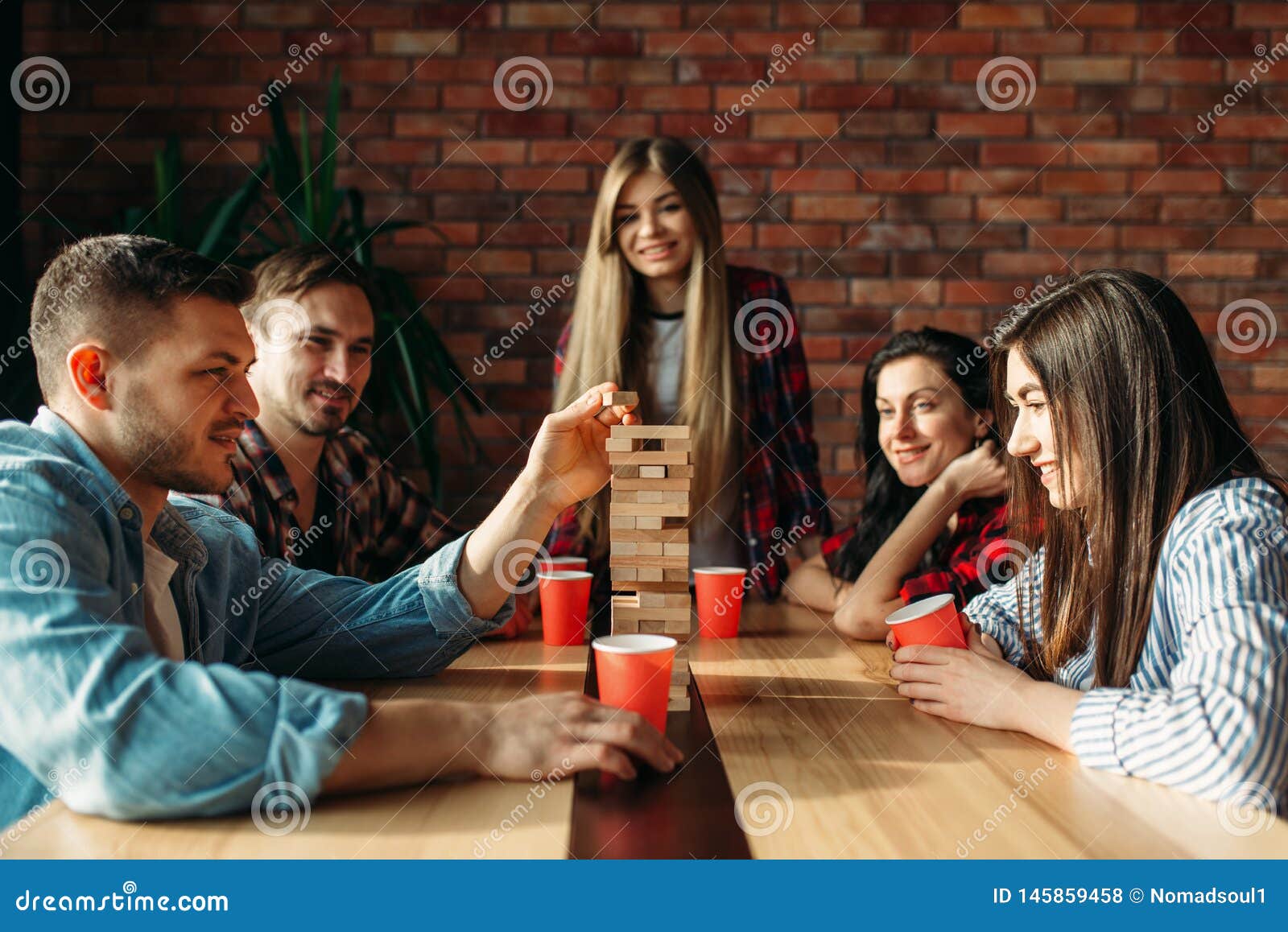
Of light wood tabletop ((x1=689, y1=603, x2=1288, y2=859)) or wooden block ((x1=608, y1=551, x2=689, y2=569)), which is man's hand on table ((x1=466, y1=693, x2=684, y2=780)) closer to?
light wood tabletop ((x1=689, y1=603, x2=1288, y2=859))

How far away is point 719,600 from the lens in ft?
5.50

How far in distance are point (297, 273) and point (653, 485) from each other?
1.28 m

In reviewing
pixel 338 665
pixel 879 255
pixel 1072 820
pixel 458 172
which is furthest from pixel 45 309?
pixel 879 255

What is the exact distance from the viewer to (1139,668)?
126 centimetres

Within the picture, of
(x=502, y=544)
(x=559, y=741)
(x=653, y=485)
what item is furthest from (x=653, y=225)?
Result: (x=559, y=741)

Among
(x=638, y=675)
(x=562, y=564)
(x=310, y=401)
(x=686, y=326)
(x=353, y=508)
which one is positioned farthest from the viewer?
(x=686, y=326)

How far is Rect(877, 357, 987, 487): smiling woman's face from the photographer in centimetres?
218

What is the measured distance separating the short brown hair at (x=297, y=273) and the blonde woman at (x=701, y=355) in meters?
0.54

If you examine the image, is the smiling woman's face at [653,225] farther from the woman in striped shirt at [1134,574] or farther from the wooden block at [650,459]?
the wooden block at [650,459]

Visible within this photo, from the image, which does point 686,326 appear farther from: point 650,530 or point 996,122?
point 996,122

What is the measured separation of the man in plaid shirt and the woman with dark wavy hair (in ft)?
3.08

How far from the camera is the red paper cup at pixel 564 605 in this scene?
1606mm

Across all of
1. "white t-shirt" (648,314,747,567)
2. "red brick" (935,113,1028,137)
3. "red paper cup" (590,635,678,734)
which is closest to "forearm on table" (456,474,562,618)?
"red paper cup" (590,635,678,734)
